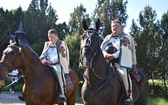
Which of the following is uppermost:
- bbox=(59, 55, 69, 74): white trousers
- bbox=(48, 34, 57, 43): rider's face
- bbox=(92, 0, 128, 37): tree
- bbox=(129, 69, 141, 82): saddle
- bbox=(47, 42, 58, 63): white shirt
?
bbox=(92, 0, 128, 37): tree

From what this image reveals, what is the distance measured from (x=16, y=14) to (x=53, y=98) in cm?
2422

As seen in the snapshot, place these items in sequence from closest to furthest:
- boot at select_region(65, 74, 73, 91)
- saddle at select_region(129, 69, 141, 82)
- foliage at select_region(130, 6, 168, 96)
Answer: saddle at select_region(129, 69, 141, 82) < boot at select_region(65, 74, 73, 91) < foliage at select_region(130, 6, 168, 96)

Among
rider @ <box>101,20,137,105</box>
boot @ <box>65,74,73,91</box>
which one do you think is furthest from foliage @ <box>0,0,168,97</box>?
rider @ <box>101,20,137,105</box>

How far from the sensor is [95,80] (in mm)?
5781

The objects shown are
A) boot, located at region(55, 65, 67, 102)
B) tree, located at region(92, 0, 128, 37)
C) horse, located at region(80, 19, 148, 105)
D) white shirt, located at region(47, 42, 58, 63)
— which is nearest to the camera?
horse, located at region(80, 19, 148, 105)

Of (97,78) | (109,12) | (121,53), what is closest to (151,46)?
(109,12)

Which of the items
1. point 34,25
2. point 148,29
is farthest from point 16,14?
point 148,29

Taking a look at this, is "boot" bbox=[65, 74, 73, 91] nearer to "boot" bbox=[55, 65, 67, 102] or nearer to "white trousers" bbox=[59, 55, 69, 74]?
"white trousers" bbox=[59, 55, 69, 74]

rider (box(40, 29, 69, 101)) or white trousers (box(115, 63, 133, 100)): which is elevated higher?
rider (box(40, 29, 69, 101))

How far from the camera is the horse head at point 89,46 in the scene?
512cm

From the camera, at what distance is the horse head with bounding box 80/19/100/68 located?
202 inches

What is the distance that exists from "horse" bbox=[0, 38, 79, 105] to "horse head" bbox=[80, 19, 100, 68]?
1.96 m

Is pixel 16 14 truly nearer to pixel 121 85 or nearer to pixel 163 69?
pixel 163 69

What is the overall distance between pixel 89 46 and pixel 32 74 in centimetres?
246
